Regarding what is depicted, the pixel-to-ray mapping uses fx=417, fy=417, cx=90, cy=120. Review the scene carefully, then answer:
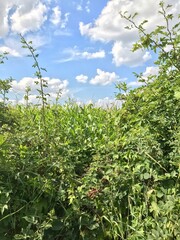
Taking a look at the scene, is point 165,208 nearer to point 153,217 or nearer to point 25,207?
point 153,217

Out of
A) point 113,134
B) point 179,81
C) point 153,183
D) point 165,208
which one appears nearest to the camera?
point 165,208

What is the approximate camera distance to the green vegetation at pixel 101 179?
2873 millimetres

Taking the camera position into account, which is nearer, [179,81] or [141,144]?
[141,144]

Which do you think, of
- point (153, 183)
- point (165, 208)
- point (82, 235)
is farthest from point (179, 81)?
point (82, 235)

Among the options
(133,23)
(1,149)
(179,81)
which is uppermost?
(133,23)

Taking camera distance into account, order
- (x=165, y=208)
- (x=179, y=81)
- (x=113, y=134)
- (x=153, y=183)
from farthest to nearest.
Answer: (x=113, y=134)
(x=179, y=81)
(x=153, y=183)
(x=165, y=208)

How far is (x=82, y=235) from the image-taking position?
2.91 meters

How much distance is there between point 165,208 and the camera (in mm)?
2818

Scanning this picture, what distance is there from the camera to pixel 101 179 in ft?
10.4

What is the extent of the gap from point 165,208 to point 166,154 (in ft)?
1.85

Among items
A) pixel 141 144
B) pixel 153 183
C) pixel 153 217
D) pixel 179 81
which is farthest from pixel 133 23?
pixel 153 217

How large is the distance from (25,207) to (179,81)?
1.61 m

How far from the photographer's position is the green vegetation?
287 centimetres

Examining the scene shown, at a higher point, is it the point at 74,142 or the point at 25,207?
the point at 74,142
